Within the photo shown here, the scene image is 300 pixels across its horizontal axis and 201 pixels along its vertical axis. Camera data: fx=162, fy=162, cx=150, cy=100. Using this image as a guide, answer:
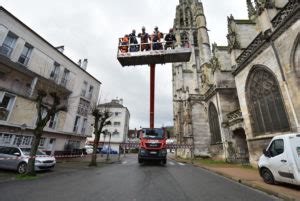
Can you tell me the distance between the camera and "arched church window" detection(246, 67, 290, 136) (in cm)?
1001

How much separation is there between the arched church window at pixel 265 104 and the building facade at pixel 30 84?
18.2 metres

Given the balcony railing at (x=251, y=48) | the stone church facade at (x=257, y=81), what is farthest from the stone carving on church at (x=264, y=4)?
the balcony railing at (x=251, y=48)

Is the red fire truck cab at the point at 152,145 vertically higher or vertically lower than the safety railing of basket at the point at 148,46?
lower

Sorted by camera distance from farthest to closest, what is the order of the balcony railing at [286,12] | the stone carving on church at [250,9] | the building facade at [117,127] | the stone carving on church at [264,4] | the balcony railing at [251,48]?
the building facade at [117,127] < the stone carving on church at [250,9] < the balcony railing at [251,48] < the stone carving on church at [264,4] < the balcony railing at [286,12]

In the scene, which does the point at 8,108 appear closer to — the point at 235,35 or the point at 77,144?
the point at 77,144

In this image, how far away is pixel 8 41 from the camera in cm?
1521

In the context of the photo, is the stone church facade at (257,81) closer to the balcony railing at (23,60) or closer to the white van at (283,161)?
the white van at (283,161)

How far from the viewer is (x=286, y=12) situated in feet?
30.2

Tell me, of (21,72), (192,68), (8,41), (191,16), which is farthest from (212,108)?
(191,16)

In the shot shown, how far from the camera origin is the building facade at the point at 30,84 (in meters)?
14.9

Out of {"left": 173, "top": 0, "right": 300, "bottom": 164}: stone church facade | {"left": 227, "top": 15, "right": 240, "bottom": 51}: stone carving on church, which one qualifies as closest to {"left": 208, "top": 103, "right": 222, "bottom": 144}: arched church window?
{"left": 173, "top": 0, "right": 300, "bottom": 164}: stone church facade

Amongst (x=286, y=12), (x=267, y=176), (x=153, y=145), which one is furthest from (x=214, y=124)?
(x=267, y=176)

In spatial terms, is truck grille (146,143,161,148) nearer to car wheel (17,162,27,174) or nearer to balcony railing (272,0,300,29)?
car wheel (17,162,27,174)

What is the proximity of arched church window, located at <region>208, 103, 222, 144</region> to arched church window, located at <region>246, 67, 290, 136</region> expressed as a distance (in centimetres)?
668
